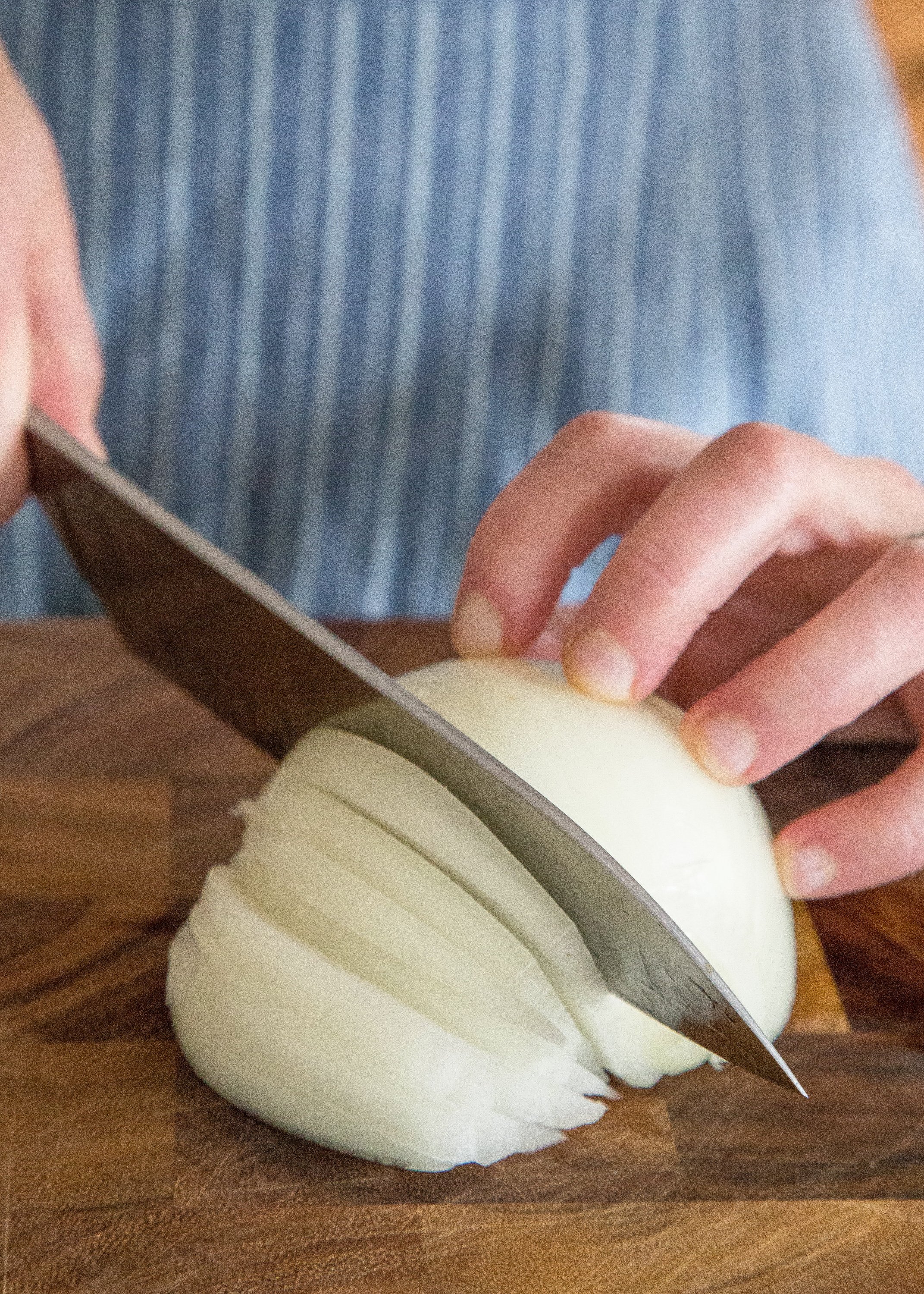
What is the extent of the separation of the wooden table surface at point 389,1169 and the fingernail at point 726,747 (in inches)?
6.1

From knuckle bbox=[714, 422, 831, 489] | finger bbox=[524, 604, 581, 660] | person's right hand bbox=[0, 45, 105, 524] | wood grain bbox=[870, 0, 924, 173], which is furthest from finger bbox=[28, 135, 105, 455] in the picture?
wood grain bbox=[870, 0, 924, 173]

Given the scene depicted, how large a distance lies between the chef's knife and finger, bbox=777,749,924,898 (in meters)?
0.13

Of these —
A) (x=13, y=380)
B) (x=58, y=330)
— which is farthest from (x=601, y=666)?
(x=58, y=330)

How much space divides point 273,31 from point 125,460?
0.43 meters

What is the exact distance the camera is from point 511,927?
676mm

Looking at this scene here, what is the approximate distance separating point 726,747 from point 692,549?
12 centimetres

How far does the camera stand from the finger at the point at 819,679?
0.75m

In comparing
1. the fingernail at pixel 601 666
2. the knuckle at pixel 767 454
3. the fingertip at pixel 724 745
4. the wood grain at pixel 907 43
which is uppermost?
the wood grain at pixel 907 43

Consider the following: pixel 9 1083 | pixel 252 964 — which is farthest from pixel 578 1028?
pixel 9 1083

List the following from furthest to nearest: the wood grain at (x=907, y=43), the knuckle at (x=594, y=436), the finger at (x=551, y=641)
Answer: the wood grain at (x=907, y=43) → the finger at (x=551, y=641) → the knuckle at (x=594, y=436)

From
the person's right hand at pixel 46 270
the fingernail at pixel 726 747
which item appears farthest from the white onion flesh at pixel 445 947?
the person's right hand at pixel 46 270

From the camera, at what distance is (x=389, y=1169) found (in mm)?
650

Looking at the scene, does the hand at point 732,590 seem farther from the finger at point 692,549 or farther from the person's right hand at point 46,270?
the person's right hand at point 46,270

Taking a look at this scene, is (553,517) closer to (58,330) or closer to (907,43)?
(58,330)
